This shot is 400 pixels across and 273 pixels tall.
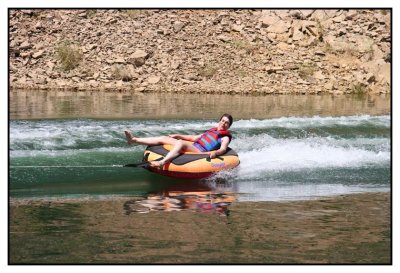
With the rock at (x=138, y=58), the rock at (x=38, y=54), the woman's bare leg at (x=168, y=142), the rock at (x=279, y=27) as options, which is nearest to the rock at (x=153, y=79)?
the rock at (x=138, y=58)

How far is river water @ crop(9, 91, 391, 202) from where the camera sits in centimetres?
1216

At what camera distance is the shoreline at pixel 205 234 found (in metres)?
8.35

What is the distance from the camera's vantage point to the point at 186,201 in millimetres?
11188

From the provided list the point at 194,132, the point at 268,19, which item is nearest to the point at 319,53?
the point at 268,19

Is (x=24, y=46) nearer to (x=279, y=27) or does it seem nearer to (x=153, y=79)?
(x=153, y=79)

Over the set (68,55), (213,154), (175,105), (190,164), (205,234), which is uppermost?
(68,55)

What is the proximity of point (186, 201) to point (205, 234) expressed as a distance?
1.95 meters

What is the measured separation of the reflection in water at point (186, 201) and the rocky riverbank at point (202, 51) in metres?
15.4

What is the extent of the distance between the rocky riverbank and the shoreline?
55.4ft

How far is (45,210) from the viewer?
33.7 ft

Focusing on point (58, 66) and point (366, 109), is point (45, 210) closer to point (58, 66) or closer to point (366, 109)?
point (366, 109)

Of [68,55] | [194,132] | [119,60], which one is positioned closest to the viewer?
[194,132]

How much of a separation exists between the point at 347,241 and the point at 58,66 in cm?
2006

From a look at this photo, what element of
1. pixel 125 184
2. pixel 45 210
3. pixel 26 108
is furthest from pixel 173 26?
pixel 45 210
